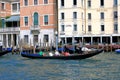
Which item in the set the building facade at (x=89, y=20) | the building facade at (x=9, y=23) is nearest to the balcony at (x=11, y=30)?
the building facade at (x=9, y=23)

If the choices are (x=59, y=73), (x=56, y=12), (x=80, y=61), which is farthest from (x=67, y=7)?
(x=59, y=73)

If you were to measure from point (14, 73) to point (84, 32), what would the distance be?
2854cm

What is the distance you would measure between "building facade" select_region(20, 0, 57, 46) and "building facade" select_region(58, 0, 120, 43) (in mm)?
1094

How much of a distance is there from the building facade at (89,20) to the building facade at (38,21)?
109cm

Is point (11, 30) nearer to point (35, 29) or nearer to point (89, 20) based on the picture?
point (35, 29)

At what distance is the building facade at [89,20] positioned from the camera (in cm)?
4962

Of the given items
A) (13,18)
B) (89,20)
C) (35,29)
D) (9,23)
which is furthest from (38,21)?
(89,20)

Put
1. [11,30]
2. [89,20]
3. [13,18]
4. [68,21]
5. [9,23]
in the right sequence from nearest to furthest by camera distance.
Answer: [89,20] → [68,21] → [11,30] → [13,18] → [9,23]

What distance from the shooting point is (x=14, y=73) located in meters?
23.9

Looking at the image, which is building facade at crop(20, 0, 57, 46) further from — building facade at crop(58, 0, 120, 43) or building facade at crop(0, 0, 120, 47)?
building facade at crop(58, 0, 120, 43)

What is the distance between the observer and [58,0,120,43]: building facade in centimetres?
4962

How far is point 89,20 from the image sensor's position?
5122 cm

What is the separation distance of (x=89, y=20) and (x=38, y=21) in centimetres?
697

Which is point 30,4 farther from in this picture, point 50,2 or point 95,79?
point 95,79
